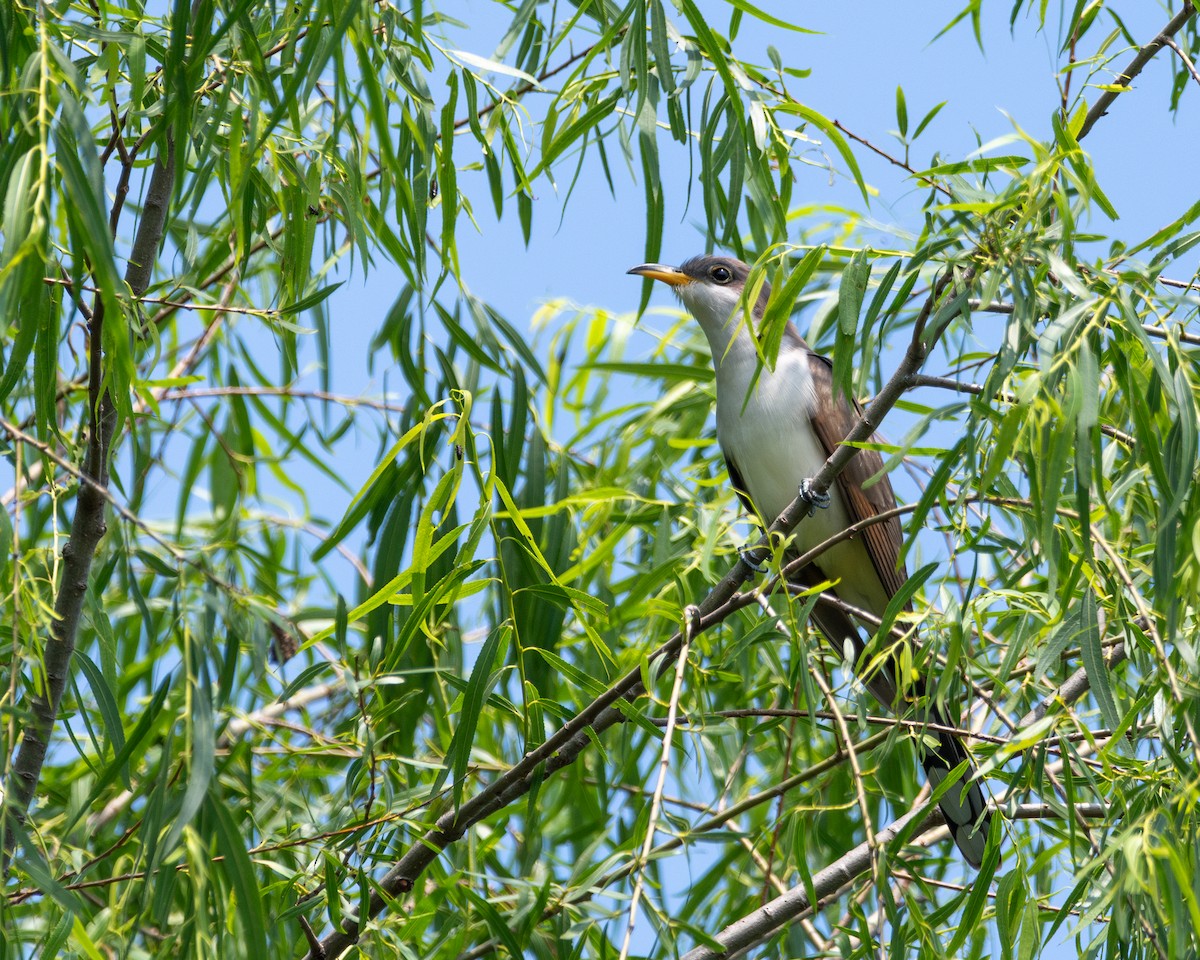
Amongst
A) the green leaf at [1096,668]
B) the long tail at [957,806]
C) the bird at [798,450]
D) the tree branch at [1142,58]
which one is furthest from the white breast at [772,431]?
the green leaf at [1096,668]

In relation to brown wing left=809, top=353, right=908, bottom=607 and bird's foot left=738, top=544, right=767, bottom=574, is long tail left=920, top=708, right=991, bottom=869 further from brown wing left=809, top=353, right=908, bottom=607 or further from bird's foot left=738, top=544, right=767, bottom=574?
brown wing left=809, top=353, right=908, bottom=607

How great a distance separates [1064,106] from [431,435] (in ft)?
4.83

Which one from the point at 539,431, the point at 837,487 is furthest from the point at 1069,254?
the point at 837,487

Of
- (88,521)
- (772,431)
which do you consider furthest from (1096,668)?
(772,431)

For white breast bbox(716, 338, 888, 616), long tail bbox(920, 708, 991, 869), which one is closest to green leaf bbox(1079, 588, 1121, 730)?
long tail bbox(920, 708, 991, 869)

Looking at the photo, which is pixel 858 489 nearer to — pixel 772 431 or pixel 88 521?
pixel 772 431

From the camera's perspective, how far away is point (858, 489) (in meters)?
4.43

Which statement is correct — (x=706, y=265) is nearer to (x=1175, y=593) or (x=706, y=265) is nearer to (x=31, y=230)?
(x=1175, y=593)

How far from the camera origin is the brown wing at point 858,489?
14.4ft

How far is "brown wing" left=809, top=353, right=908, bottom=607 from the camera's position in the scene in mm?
4398

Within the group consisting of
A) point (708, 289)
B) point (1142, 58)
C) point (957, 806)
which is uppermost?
point (708, 289)

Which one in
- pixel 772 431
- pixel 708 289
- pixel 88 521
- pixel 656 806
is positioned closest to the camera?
pixel 656 806

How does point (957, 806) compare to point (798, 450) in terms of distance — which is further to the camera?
point (798, 450)

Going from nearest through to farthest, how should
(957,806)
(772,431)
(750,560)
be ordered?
1. (750,560)
2. (957,806)
3. (772,431)
